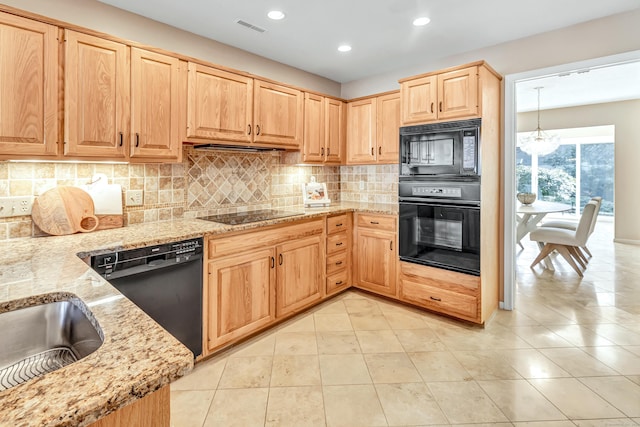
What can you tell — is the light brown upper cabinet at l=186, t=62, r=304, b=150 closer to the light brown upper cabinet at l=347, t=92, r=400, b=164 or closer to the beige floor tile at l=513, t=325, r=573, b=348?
the light brown upper cabinet at l=347, t=92, r=400, b=164

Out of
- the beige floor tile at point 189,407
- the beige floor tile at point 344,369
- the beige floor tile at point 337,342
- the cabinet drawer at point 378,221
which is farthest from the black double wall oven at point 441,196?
the beige floor tile at point 189,407

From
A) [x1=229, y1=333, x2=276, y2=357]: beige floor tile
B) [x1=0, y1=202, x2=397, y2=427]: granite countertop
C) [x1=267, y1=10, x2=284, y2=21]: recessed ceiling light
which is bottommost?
[x1=229, y1=333, x2=276, y2=357]: beige floor tile

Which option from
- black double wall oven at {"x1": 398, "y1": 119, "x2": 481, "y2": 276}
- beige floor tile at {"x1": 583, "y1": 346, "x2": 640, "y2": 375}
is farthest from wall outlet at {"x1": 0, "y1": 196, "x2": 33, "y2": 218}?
beige floor tile at {"x1": 583, "y1": 346, "x2": 640, "y2": 375}

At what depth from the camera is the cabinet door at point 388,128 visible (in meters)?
3.61

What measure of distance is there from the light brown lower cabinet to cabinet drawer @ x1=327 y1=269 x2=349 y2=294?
2794mm

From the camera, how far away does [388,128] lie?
3.68 metres

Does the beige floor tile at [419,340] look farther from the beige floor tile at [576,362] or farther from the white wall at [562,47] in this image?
the white wall at [562,47]

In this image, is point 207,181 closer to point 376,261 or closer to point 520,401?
point 376,261

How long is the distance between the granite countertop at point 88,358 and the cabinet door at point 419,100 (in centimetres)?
276

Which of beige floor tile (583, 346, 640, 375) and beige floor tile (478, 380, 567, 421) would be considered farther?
beige floor tile (583, 346, 640, 375)

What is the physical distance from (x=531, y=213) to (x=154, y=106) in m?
4.76

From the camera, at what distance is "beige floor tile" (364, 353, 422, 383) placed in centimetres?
218

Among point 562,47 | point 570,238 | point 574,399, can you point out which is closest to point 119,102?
point 574,399

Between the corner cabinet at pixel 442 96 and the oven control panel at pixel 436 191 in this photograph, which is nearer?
the corner cabinet at pixel 442 96
